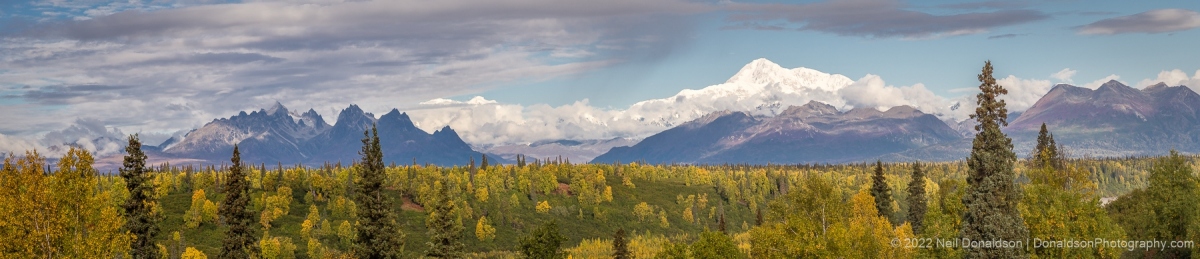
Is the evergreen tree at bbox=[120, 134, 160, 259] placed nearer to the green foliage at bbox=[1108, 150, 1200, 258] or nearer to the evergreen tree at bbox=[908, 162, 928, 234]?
the green foliage at bbox=[1108, 150, 1200, 258]

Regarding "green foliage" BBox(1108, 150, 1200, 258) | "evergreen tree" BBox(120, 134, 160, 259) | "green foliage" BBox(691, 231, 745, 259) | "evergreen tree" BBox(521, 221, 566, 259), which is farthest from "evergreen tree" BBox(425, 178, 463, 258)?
"green foliage" BBox(1108, 150, 1200, 258)

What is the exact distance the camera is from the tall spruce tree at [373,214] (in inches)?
3014

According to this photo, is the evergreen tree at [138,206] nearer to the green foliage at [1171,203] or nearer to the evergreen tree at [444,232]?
the evergreen tree at [444,232]

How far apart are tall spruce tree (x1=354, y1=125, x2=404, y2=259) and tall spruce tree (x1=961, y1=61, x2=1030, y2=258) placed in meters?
44.2

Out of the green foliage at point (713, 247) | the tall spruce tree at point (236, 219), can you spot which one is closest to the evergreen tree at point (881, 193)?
the green foliage at point (713, 247)

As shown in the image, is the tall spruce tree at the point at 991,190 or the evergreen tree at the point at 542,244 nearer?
the tall spruce tree at the point at 991,190

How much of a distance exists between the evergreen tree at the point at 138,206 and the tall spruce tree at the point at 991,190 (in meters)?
55.1

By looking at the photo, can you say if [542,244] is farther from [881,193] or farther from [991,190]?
[881,193]

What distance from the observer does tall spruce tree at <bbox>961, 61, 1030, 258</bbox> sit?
186 feet

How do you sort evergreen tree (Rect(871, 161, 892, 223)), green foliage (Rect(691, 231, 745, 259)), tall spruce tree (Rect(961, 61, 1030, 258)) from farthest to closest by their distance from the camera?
evergreen tree (Rect(871, 161, 892, 223))
green foliage (Rect(691, 231, 745, 259))
tall spruce tree (Rect(961, 61, 1030, 258))

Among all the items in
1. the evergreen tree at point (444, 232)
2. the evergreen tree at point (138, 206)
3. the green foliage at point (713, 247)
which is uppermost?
the evergreen tree at point (138, 206)

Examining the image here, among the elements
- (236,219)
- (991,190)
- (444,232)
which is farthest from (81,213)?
(991,190)

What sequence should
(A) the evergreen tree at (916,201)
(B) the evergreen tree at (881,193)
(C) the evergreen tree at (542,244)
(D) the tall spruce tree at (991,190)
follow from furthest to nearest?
(B) the evergreen tree at (881,193) → (A) the evergreen tree at (916,201) → (C) the evergreen tree at (542,244) → (D) the tall spruce tree at (991,190)

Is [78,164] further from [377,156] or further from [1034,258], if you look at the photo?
[1034,258]
